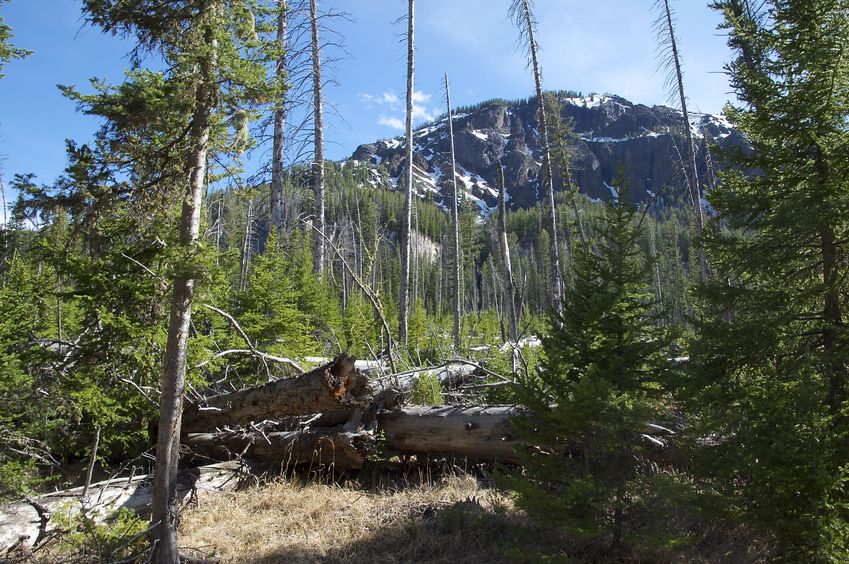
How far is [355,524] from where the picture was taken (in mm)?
5465

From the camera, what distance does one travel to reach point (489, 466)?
6.62 m

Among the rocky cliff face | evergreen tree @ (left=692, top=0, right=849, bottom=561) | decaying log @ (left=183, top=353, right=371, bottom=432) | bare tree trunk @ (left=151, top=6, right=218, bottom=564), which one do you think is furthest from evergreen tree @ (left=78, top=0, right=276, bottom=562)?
the rocky cliff face

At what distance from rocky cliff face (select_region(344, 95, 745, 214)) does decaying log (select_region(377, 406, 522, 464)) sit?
10597 centimetres

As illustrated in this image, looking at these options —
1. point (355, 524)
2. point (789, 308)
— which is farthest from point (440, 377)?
point (789, 308)

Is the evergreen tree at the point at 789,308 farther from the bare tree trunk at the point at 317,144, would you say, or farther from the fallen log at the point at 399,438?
the bare tree trunk at the point at 317,144

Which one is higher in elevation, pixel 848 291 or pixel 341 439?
pixel 848 291

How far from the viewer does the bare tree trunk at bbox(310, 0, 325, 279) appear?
1335 cm

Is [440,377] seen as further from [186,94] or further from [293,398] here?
[186,94]

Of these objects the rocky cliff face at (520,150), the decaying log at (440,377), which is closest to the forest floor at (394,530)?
the decaying log at (440,377)

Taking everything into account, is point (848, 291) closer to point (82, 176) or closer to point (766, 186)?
point (766, 186)

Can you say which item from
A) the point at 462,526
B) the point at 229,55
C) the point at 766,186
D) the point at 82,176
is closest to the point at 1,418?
the point at 82,176

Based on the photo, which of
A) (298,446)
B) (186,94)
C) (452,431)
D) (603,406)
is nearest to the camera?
(603,406)

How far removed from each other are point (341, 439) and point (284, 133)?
971 cm

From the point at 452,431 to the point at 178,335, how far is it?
141 inches
